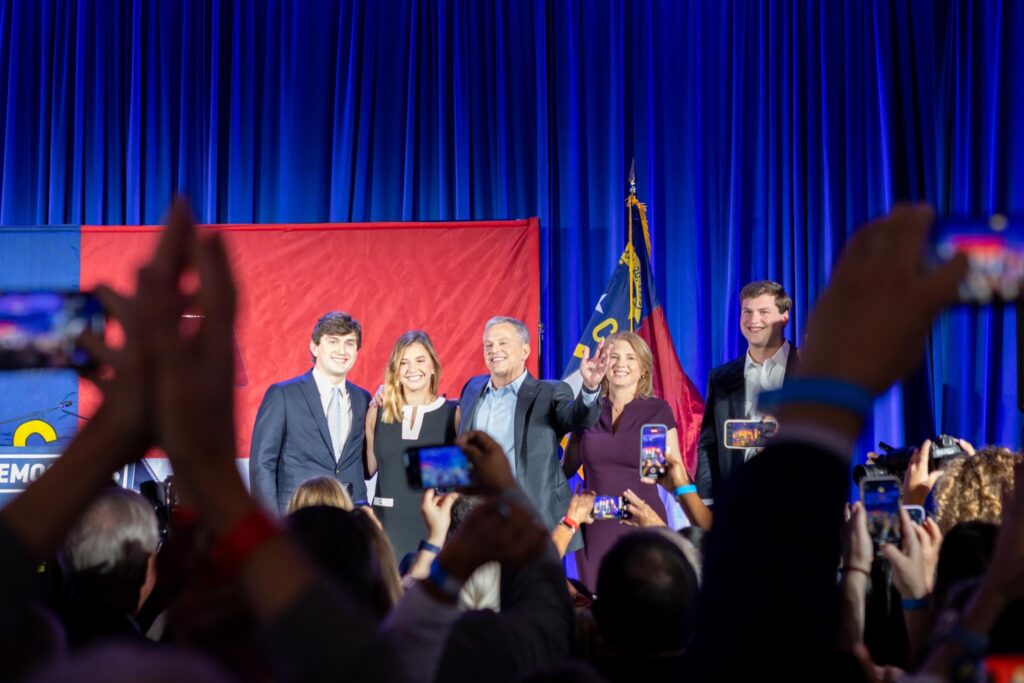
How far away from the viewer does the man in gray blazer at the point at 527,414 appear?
4.73 m

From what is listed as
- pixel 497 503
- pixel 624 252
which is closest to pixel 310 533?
pixel 497 503

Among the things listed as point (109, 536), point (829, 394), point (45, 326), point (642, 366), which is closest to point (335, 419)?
point (642, 366)

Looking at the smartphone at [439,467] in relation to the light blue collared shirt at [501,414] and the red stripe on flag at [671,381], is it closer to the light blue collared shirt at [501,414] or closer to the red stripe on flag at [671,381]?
the light blue collared shirt at [501,414]

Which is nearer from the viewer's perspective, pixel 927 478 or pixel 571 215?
pixel 927 478

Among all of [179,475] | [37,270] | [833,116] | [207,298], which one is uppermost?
[833,116]

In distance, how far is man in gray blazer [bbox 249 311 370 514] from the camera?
4855 millimetres

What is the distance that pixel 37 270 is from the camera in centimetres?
645

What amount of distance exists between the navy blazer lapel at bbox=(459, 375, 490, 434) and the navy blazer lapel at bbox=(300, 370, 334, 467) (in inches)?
25.8

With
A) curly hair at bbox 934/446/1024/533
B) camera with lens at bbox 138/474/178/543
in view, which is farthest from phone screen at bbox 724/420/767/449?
camera with lens at bbox 138/474/178/543

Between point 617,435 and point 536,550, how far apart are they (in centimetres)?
338

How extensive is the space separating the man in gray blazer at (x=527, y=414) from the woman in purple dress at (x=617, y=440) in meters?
0.08

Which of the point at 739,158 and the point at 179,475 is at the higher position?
the point at 739,158

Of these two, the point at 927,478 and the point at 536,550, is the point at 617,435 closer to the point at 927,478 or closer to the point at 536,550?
the point at 927,478

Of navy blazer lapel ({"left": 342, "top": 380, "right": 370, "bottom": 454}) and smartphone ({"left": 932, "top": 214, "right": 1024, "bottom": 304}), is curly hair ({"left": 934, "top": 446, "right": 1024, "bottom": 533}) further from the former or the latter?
navy blazer lapel ({"left": 342, "top": 380, "right": 370, "bottom": 454})
